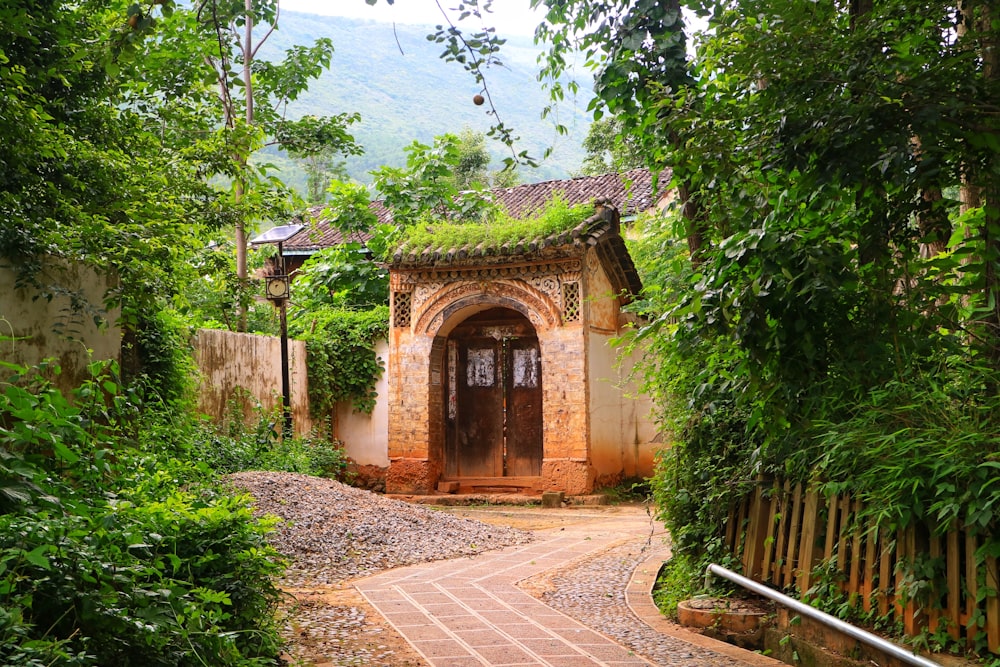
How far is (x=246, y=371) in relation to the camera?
1248 cm

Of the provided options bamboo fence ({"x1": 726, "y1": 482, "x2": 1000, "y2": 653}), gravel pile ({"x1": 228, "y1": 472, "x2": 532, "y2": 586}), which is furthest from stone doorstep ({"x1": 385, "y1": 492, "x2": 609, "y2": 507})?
bamboo fence ({"x1": 726, "y1": 482, "x2": 1000, "y2": 653})

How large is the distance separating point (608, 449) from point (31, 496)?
37.3 ft

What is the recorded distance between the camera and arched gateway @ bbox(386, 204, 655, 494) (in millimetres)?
13664

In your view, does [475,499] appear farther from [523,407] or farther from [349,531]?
[349,531]

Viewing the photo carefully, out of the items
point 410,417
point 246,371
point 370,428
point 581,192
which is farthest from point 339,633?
point 581,192

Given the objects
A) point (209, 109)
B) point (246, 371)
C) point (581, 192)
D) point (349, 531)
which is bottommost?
point (349, 531)

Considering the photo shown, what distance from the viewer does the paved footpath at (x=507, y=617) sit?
4539mm

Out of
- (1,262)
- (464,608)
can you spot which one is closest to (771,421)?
(464,608)

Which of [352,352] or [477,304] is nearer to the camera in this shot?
[477,304]

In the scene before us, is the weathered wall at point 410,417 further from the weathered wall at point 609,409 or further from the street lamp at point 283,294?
the weathered wall at point 609,409

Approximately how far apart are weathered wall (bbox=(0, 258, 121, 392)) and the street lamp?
595cm

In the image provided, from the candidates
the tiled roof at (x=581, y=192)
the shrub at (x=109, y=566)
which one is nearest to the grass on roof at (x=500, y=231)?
the tiled roof at (x=581, y=192)

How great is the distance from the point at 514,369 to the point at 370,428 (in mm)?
2744

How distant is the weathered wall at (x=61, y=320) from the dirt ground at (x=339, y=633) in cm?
215
